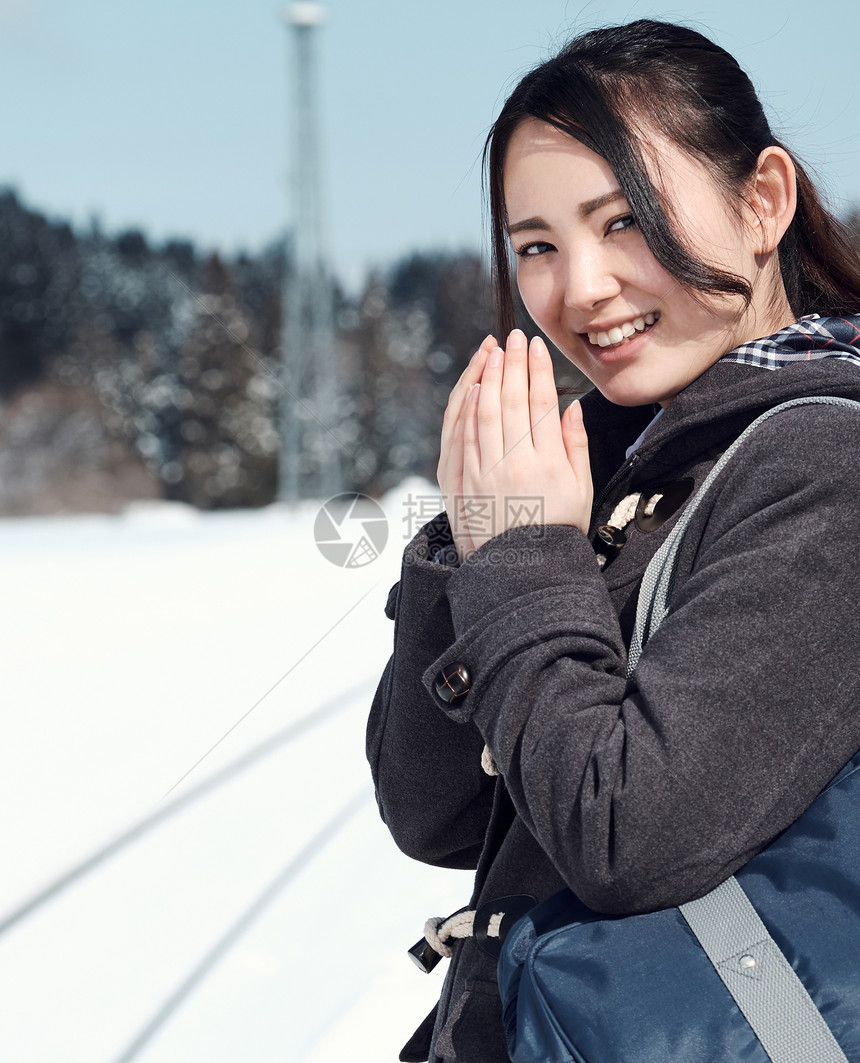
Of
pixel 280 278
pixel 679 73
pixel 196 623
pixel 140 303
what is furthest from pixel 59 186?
pixel 679 73

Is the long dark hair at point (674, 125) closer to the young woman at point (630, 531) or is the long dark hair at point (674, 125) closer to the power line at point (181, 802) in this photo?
the young woman at point (630, 531)

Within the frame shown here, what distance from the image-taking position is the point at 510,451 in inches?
31.4

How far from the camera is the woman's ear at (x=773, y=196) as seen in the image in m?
0.89

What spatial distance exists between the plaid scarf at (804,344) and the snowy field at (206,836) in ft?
1.48

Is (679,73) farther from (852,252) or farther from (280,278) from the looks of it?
(280,278)

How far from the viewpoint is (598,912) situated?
2.14ft

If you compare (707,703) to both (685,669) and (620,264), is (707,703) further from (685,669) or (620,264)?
(620,264)

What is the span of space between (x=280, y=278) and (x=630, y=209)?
25087 millimetres

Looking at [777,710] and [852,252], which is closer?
[777,710]

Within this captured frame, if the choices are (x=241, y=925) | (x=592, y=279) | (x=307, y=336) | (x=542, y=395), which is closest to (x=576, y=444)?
(x=542, y=395)

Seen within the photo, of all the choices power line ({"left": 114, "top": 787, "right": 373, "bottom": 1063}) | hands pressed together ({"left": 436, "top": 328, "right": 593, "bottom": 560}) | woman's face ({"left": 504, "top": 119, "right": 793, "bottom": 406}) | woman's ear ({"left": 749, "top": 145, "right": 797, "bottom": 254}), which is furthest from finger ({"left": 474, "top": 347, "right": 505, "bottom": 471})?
power line ({"left": 114, "top": 787, "right": 373, "bottom": 1063})

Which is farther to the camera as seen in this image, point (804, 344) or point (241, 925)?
point (241, 925)

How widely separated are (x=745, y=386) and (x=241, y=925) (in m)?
1.55

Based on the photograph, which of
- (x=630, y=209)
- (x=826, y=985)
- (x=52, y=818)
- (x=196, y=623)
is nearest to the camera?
(x=826, y=985)
